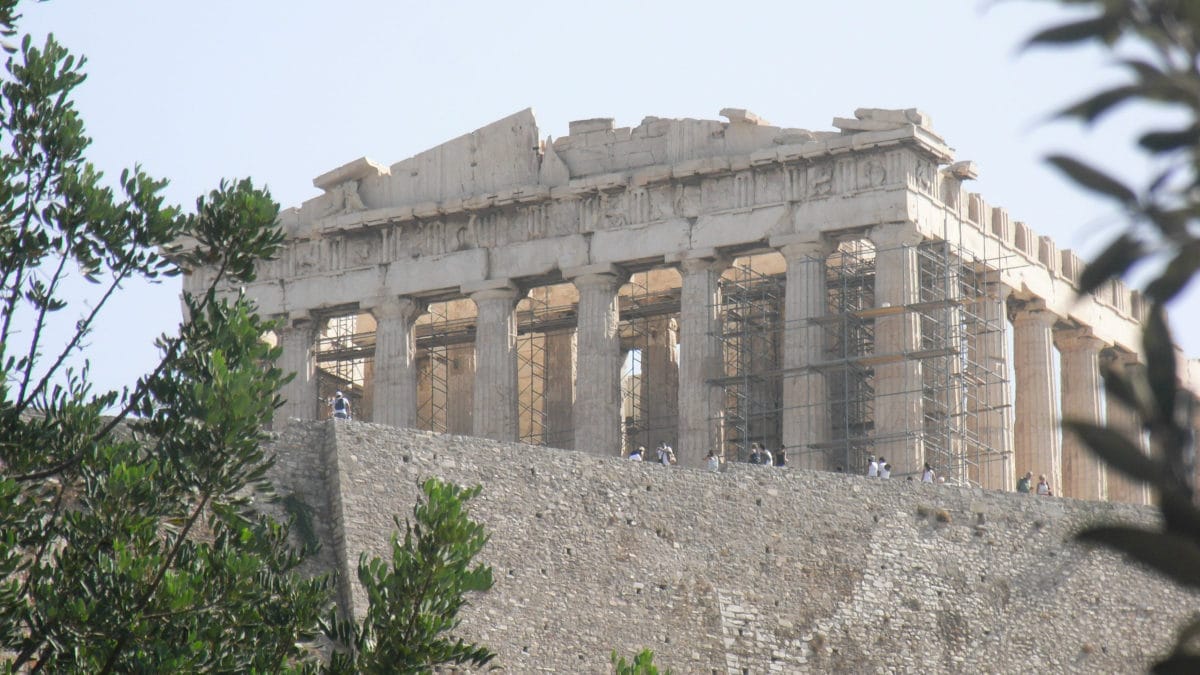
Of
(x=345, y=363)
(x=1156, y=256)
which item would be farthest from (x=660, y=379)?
(x=1156, y=256)

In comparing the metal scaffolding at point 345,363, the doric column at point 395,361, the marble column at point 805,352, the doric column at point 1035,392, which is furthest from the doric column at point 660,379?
the doric column at point 1035,392

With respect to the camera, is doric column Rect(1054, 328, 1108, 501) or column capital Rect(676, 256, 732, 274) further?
doric column Rect(1054, 328, 1108, 501)

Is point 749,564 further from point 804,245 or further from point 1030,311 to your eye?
point 1030,311

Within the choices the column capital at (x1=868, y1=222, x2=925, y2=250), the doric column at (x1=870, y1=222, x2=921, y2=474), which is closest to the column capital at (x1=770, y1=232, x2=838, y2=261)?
the doric column at (x1=870, y1=222, x2=921, y2=474)

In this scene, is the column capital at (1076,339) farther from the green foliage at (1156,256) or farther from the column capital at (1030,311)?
the green foliage at (1156,256)

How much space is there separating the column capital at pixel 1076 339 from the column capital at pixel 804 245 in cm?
731

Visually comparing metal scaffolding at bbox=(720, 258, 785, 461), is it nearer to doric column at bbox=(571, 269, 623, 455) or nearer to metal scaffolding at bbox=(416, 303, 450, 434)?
doric column at bbox=(571, 269, 623, 455)

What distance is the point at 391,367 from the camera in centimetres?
4331

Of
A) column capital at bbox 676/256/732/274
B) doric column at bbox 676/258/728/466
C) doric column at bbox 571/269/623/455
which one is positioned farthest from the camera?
doric column at bbox 571/269/623/455

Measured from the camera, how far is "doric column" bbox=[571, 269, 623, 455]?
40531 millimetres

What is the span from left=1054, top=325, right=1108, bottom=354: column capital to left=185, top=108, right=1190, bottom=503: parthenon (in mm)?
44

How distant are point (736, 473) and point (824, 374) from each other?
11.3 metres

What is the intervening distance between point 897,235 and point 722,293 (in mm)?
4664

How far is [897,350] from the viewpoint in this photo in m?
38.3
